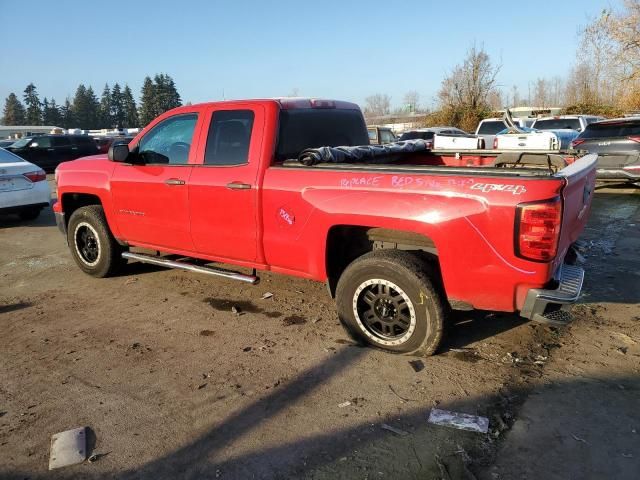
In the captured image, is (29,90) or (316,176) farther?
(29,90)

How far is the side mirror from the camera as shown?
17.0ft

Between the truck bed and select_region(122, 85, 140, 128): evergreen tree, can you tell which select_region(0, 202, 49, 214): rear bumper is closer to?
the truck bed

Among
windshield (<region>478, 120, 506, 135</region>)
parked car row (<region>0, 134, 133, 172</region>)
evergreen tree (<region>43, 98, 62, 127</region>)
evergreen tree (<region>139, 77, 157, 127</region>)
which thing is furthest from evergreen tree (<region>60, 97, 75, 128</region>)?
windshield (<region>478, 120, 506, 135</region>)

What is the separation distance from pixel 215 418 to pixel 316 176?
1.92 m

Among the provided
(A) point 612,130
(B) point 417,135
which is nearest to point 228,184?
(A) point 612,130

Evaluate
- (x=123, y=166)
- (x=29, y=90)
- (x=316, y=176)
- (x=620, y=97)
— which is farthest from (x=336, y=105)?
(x=29, y=90)

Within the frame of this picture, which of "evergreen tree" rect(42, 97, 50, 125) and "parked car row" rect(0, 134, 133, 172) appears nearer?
"parked car row" rect(0, 134, 133, 172)

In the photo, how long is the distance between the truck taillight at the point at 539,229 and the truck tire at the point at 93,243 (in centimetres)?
452

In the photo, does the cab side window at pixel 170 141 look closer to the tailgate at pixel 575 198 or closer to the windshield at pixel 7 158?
the tailgate at pixel 575 198

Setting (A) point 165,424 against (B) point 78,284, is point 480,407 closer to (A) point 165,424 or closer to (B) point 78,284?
(A) point 165,424

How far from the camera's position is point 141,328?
4586 millimetres

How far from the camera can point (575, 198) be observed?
356 cm

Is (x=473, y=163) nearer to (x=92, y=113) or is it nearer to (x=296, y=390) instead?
(x=296, y=390)

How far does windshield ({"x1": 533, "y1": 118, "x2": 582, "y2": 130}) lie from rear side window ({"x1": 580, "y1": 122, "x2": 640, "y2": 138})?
5.94 m
